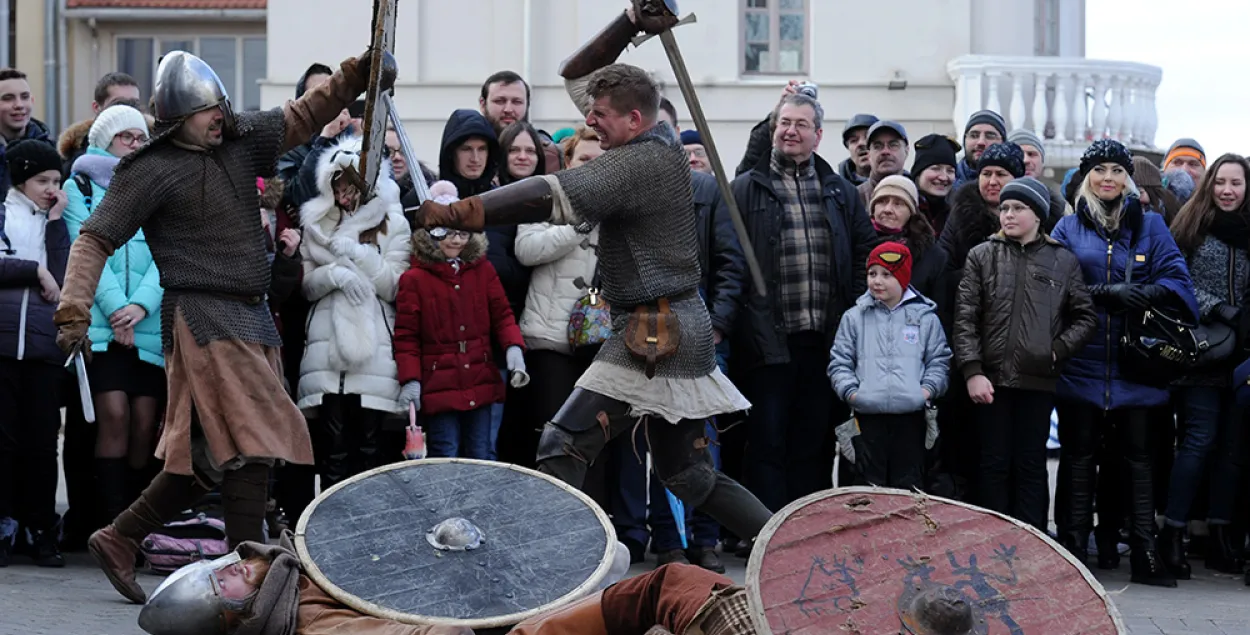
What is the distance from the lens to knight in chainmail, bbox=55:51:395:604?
638 centimetres

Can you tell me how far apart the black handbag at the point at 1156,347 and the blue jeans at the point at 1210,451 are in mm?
268

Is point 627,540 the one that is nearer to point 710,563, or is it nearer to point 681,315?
point 710,563

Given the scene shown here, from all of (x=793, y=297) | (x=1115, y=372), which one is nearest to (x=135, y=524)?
(x=793, y=297)

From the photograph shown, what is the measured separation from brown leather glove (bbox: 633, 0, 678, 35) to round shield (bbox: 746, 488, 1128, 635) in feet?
8.08

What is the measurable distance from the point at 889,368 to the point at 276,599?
3.69 metres

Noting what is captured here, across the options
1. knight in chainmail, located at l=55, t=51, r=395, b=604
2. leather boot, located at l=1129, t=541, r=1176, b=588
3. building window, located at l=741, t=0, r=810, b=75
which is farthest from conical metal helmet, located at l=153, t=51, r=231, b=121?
building window, located at l=741, t=0, r=810, b=75

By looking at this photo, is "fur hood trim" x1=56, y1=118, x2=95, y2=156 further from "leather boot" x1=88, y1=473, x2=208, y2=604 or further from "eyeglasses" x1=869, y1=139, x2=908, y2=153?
"eyeglasses" x1=869, y1=139, x2=908, y2=153

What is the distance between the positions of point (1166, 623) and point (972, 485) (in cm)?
162

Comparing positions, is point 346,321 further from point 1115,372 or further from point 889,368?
point 1115,372

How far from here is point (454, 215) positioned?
17.9ft

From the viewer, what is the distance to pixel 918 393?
8055mm

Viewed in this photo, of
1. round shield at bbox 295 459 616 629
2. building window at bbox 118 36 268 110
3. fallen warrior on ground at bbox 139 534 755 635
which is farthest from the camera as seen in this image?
building window at bbox 118 36 268 110

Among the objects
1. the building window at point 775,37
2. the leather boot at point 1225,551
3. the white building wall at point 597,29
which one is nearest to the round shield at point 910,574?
the leather boot at point 1225,551

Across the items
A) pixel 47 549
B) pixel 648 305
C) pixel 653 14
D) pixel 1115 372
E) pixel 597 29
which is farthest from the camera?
pixel 597 29
